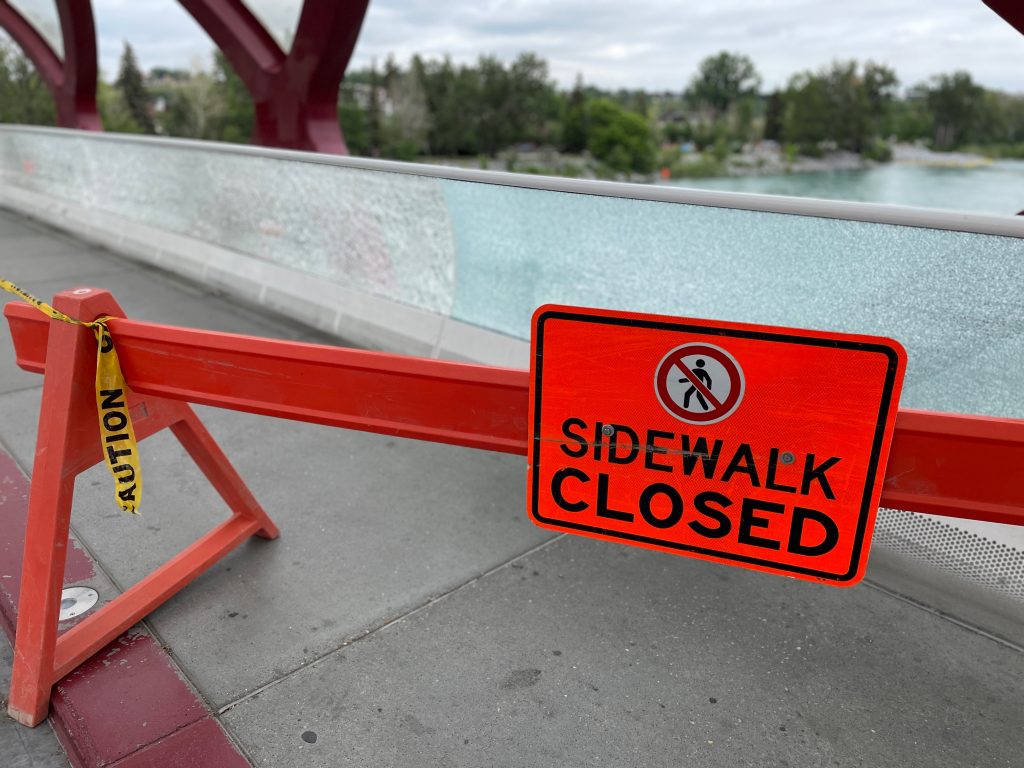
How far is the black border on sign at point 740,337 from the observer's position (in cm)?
153

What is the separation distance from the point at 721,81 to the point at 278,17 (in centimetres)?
10725

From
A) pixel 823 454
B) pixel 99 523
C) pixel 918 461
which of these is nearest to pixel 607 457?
pixel 823 454

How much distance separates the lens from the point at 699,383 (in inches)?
64.6

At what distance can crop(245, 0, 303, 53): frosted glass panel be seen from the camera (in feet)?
31.6

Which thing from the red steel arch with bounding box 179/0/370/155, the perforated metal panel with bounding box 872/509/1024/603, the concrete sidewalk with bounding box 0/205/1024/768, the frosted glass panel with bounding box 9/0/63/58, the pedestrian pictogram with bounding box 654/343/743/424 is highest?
the frosted glass panel with bounding box 9/0/63/58

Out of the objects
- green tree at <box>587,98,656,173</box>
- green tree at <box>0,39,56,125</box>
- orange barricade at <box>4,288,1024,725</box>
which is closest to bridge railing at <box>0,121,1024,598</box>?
orange barricade at <box>4,288,1024,725</box>

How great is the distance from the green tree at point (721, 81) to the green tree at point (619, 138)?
8220 mm

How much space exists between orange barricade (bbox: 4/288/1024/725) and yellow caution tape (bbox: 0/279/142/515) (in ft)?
0.12

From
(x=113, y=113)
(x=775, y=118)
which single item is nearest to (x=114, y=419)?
(x=775, y=118)

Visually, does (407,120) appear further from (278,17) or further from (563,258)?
(563,258)

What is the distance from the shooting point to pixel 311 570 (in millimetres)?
2959

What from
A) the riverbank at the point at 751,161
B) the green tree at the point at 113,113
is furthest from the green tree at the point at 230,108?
the riverbank at the point at 751,161

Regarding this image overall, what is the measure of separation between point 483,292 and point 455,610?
2380 mm

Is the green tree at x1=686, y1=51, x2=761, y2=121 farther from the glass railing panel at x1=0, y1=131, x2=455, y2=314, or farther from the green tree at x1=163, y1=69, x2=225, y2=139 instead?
the glass railing panel at x1=0, y1=131, x2=455, y2=314
